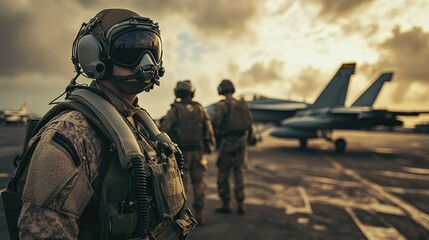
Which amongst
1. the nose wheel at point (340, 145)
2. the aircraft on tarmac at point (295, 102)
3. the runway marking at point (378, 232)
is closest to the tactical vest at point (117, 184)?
the runway marking at point (378, 232)

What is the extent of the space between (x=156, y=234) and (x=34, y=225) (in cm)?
59

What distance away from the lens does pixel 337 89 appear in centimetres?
2008

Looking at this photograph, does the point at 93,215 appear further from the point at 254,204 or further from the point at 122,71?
the point at 254,204

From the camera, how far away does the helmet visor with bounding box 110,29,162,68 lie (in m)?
1.53

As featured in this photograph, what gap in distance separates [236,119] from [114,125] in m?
4.89

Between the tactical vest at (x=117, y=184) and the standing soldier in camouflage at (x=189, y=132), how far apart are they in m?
3.69

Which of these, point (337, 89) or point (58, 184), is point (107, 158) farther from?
point (337, 89)

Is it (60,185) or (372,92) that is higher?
(372,92)

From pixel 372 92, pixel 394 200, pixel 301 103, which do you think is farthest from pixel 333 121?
pixel 394 200

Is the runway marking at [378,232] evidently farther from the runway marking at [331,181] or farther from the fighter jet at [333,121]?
the fighter jet at [333,121]

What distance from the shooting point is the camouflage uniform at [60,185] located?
1.15 m

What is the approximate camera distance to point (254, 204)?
6527 mm

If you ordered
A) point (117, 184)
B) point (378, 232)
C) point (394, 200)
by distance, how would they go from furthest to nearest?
1. point (394, 200)
2. point (378, 232)
3. point (117, 184)

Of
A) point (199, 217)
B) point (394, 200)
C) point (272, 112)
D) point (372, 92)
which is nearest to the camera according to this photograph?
point (199, 217)
